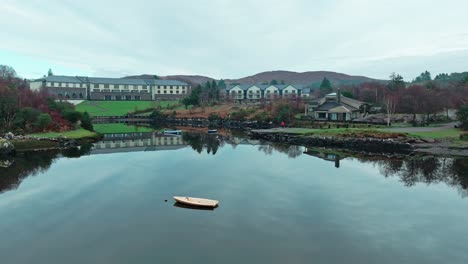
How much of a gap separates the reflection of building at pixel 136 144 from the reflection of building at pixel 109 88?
59.4 metres

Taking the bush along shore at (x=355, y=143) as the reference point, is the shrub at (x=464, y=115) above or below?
above

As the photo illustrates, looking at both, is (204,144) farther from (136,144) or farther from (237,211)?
(237,211)

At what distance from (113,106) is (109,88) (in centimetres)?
1367

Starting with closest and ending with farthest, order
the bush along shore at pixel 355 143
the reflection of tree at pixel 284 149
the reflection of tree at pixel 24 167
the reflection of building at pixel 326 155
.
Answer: the reflection of tree at pixel 24 167 → the reflection of building at pixel 326 155 → the bush along shore at pixel 355 143 → the reflection of tree at pixel 284 149

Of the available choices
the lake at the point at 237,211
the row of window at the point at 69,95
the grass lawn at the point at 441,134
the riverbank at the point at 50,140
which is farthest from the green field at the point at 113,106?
the grass lawn at the point at 441,134

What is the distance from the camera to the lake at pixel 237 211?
1339cm

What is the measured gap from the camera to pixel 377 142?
Result: 38.3 m

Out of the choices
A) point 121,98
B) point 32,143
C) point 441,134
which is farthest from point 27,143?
point 121,98

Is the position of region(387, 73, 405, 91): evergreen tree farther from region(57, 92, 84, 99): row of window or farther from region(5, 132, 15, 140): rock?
region(57, 92, 84, 99): row of window

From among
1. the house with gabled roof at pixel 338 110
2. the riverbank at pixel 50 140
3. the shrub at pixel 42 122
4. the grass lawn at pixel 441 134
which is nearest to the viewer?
the riverbank at pixel 50 140

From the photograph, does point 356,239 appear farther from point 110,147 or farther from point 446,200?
point 110,147

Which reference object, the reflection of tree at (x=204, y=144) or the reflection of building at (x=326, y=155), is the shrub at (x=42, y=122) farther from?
the reflection of building at (x=326, y=155)

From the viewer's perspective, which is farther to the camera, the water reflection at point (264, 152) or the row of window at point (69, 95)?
the row of window at point (69, 95)

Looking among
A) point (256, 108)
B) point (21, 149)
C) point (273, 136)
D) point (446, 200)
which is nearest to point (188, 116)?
point (256, 108)
